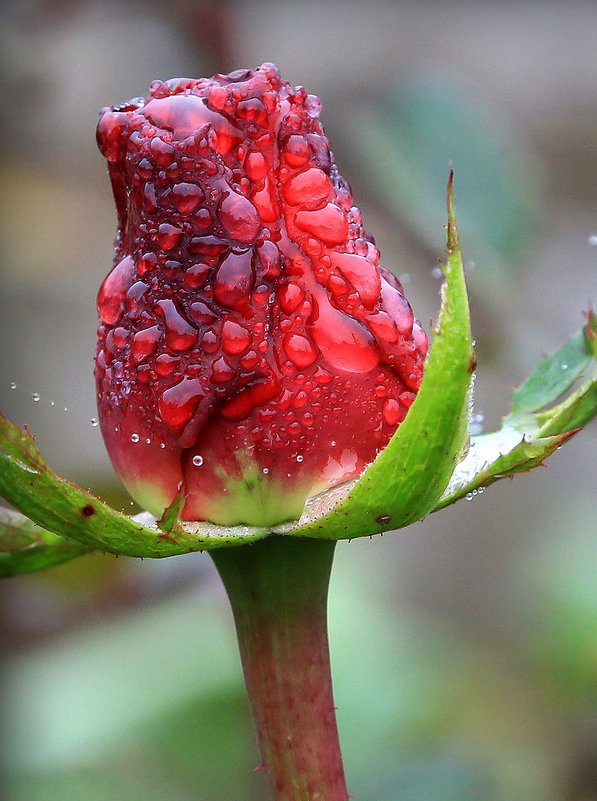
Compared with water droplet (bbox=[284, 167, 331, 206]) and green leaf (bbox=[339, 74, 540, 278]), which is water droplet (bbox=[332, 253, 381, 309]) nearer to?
water droplet (bbox=[284, 167, 331, 206])

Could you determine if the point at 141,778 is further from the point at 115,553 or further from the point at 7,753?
the point at 115,553

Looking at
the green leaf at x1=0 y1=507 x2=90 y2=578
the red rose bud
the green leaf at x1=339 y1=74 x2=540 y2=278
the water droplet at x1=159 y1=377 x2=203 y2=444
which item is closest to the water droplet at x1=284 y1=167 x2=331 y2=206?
the red rose bud

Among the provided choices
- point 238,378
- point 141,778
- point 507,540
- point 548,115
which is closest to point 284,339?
point 238,378

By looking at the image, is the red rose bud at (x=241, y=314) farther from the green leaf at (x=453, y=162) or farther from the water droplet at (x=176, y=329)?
the green leaf at (x=453, y=162)

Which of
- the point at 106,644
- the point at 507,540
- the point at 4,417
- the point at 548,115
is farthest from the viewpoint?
the point at 548,115

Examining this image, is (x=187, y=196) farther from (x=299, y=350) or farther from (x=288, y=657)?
(x=288, y=657)

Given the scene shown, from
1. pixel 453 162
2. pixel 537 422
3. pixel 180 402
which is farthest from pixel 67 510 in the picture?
pixel 453 162
